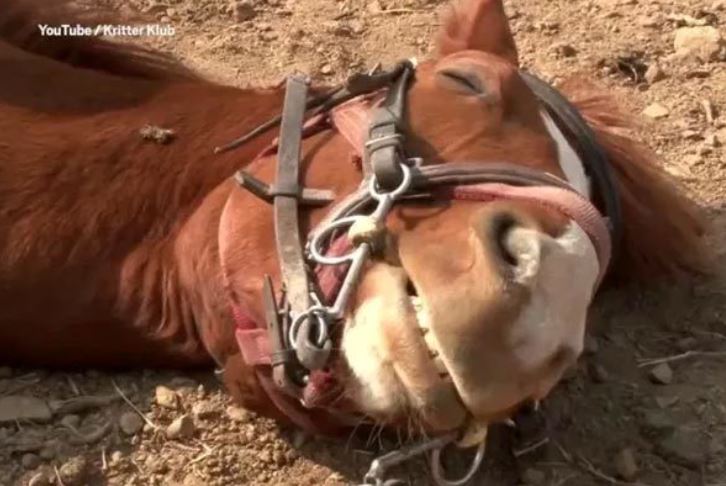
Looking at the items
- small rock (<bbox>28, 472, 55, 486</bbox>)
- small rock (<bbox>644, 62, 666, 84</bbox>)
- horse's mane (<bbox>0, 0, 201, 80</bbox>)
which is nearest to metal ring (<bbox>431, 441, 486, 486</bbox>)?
small rock (<bbox>28, 472, 55, 486</bbox>)

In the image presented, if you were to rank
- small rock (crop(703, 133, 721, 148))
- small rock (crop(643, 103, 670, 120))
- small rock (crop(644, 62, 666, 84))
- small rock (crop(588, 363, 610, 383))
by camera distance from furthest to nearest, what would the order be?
1. small rock (crop(644, 62, 666, 84))
2. small rock (crop(643, 103, 670, 120))
3. small rock (crop(703, 133, 721, 148))
4. small rock (crop(588, 363, 610, 383))

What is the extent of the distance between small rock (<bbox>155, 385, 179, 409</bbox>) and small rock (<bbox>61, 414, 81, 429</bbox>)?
17cm

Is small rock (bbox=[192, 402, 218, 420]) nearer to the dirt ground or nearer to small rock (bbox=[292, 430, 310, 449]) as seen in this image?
the dirt ground

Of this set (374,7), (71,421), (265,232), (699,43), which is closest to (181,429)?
(71,421)

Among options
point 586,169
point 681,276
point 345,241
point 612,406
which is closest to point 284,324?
point 345,241

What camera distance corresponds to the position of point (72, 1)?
11.8ft

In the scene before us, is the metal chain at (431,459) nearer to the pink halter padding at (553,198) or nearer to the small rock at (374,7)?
the pink halter padding at (553,198)

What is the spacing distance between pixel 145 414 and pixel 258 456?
0.26 metres

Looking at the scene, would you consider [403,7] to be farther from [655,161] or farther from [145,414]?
[145,414]

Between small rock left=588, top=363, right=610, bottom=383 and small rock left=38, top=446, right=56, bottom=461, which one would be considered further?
small rock left=588, top=363, right=610, bottom=383

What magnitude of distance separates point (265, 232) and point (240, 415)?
1.72 ft

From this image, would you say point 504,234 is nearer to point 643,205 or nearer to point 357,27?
point 643,205

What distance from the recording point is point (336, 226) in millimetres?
2670

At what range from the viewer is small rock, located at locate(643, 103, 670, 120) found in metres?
4.14
